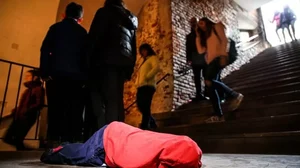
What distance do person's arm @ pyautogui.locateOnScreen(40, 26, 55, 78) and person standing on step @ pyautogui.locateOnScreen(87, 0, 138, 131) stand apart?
0.39 meters

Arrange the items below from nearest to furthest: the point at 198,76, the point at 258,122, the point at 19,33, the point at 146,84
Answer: the point at 258,122, the point at 146,84, the point at 19,33, the point at 198,76

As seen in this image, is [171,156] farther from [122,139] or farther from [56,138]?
[56,138]

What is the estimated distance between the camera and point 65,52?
7.16 ft

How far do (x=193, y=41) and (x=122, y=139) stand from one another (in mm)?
3258

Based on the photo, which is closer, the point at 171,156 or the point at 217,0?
the point at 171,156

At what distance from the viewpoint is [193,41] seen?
4.19 m

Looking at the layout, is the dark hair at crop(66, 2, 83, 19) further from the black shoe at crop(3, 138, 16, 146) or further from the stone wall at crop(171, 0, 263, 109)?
the stone wall at crop(171, 0, 263, 109)

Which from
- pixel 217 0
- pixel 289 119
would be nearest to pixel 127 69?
pixel 289 119

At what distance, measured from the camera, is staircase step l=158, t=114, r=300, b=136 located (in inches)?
→ 92.7

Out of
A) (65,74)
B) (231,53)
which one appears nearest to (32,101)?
(65,74)

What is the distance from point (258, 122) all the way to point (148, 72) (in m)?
1.52

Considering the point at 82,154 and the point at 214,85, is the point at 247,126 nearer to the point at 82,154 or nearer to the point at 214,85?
the point at 214,85

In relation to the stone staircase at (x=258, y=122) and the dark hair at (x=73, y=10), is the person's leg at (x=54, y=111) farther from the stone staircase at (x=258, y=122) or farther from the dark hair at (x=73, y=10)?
the stone staircase at (x=258, y=122)

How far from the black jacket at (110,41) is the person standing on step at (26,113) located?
1564 millimetres
